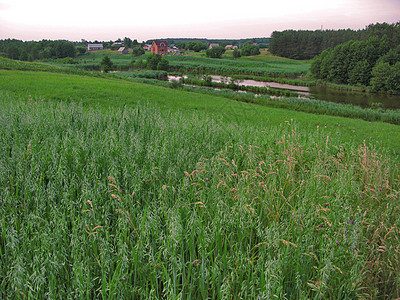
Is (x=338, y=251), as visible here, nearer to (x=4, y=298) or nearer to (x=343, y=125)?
(x=4, y=298)

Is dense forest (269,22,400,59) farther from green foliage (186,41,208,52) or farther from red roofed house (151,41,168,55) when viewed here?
red roofed house (151,41,168,55)

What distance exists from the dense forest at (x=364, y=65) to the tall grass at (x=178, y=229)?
66295mm

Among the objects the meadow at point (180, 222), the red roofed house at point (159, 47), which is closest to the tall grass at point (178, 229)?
the meadow at point (180, 222)

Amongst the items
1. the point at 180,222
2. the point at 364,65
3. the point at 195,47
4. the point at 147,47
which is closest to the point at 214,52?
the point at 195,47

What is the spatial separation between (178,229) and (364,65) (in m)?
79.4

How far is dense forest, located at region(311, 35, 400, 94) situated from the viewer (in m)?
58.7

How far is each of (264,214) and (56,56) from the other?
130438 mm

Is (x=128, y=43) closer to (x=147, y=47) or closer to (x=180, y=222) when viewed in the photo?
(x=147, y=47)

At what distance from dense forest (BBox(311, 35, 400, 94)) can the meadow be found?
66.2 metres

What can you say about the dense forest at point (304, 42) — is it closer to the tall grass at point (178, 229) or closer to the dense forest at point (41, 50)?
the dense forest at point (41, 50)

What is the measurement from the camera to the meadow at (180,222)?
83.3 inches

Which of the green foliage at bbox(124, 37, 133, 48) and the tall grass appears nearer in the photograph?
the tall grass

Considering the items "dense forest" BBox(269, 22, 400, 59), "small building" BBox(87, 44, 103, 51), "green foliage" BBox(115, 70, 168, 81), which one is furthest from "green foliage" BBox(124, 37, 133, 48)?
"green foliage" BBox(115, 70, 168, 81)

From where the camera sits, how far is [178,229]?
7.31 feet
